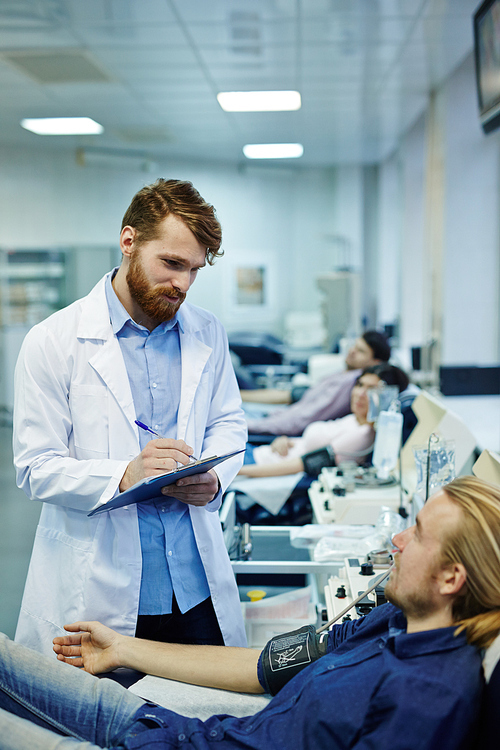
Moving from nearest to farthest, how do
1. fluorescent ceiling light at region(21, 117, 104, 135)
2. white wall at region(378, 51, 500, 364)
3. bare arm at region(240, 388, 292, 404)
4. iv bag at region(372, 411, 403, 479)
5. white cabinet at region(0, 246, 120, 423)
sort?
iv bag at region(372, 411, 403, 479)
white cabinet at region(0, 246, 120, 423)
fluorescent ceiling light at region(21, 117, 104, 135)
white wall at region(378, 51, 500, 364)
bare arm at region(240, 388, 292, 404)

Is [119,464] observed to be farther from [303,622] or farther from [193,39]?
[193,39]

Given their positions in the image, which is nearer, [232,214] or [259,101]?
[259,101]

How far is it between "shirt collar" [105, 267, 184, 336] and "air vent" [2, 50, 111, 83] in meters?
2.66

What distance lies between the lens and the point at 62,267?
Answer: 3.46 m

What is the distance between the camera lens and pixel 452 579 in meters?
1.03

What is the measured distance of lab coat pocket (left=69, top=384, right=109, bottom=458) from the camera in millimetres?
1452

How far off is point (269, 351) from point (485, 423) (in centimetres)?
384

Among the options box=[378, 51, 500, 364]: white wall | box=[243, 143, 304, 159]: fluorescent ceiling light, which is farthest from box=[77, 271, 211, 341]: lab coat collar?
box=[243, 143, 304, 159]: fluorescent ceiling light

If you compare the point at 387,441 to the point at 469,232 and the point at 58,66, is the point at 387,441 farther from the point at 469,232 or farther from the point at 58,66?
the point at 58,66

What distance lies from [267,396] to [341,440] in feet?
7.48

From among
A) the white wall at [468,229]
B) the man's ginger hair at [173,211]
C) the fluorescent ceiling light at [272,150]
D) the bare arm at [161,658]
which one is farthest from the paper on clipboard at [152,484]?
the fluorescent ceiling light at [272,150]

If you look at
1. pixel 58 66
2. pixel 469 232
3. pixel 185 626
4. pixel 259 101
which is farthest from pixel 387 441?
pixel 259 101

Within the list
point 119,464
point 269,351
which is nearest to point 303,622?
point 119,464

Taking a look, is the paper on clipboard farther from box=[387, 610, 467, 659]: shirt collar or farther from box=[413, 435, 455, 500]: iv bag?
box=[413, 435, 455, 500]: iv bag
